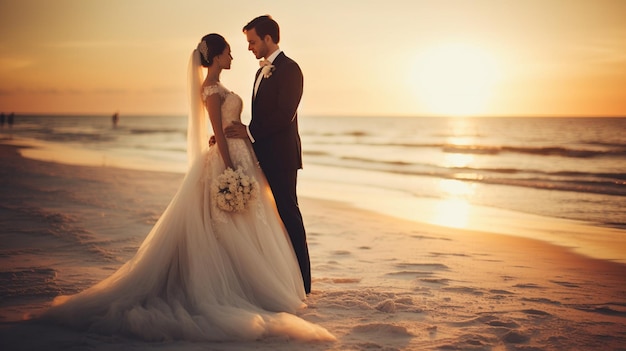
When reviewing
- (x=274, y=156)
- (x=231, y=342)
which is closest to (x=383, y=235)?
(x=274, y=156)

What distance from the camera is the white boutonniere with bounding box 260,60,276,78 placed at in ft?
16.1

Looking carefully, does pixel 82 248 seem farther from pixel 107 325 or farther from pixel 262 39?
pixel 262 39

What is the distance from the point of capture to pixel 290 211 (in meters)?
5.11

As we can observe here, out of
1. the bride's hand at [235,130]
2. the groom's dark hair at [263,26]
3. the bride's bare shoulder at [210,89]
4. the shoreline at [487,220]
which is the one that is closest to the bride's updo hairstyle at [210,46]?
the bride's bare shoulder at [210,89]

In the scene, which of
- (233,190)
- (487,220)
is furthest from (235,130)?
(487,220)

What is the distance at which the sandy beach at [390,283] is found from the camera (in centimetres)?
393

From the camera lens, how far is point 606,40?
3544 centimetres

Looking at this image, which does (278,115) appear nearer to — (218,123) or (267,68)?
(267,68)

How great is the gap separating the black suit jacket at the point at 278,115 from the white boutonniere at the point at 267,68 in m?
0.04

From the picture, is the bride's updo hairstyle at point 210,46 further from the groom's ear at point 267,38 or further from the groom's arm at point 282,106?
the groom's arm at point 282,106

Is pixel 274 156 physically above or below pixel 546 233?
above

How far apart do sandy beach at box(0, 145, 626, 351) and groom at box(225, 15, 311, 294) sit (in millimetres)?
865

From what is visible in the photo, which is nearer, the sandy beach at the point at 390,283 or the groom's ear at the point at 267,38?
the sandy beach at the point at 390,283

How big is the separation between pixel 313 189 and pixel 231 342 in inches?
414
